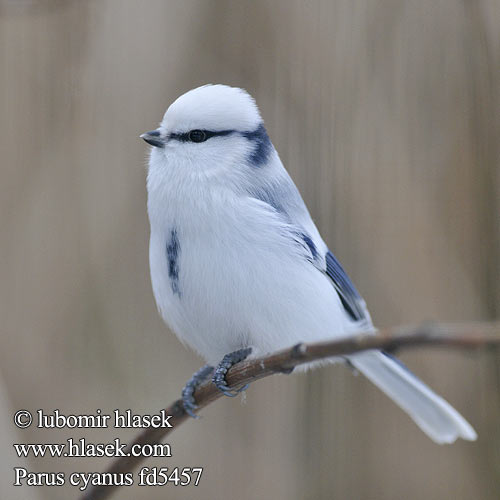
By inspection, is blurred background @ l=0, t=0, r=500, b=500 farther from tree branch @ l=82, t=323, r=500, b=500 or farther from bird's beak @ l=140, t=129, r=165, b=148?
tree branch @ l=82, t=323, r=500, b=500

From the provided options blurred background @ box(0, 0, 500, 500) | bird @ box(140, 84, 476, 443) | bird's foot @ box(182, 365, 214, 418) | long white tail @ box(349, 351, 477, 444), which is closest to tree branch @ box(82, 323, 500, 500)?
bird's foot @ box(182, 365, 214, 418)

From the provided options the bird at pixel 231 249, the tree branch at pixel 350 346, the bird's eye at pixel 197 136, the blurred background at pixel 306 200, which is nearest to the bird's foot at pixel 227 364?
the bird at pixel 231 249

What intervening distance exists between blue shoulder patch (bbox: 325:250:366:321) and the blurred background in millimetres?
354

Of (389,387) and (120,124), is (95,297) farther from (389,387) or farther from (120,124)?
(389,387)

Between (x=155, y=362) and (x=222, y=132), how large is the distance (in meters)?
0.91

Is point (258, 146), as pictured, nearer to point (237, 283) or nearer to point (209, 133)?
point (209, 133)

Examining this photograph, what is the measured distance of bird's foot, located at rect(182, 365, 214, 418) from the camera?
3.32 feet

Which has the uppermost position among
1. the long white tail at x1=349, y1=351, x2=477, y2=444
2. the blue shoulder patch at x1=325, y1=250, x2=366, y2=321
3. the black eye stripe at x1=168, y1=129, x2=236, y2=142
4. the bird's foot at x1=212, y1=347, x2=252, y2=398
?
the black eye stripe at x1=168, y1=129, x2=236, y2=142

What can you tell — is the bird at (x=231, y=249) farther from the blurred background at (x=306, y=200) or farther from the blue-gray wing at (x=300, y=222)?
the blurred background at (x=306, y=200)

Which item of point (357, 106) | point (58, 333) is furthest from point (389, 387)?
point (58, 333)

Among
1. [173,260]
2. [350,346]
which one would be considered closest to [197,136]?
[173,260]

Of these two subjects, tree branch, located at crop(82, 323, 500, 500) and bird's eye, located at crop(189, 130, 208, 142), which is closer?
tree branch, located at crop(82, 323, 500, 500)

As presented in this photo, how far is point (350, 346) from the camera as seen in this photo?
509 millimetres

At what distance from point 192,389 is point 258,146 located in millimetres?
507
